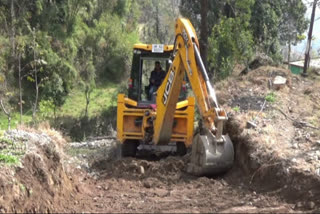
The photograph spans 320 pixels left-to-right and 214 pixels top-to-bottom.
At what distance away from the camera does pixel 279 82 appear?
13586 mm

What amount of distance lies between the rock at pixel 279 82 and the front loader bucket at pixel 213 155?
6788mm

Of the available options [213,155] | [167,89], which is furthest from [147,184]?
[167,89]

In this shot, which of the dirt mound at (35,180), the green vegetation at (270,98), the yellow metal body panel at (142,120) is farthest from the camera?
the green vegetation at (270,98)

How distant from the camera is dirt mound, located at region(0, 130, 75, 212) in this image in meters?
4.96

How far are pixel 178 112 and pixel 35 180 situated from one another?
4.26 metres

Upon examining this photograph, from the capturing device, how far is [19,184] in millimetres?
5152

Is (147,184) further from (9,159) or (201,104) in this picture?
(9,159)

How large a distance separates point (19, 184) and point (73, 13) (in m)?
26.3

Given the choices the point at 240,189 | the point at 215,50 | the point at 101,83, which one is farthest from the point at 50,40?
the point at 240,189

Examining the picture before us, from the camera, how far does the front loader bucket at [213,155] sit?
6949 mm

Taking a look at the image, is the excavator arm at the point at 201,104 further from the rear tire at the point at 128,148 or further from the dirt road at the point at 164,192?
the rear tire at the point at 128,148

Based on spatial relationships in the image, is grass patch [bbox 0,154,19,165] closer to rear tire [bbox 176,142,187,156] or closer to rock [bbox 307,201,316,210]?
rock [bbox 307,201,316,210]

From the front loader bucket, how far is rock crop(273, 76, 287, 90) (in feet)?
22.3

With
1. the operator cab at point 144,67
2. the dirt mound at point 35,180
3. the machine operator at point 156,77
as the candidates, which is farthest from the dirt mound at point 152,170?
the machine operator at point 156,77
